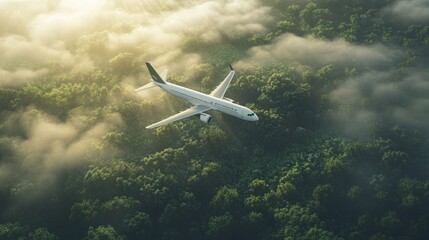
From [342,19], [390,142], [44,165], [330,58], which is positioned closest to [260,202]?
[390,142]

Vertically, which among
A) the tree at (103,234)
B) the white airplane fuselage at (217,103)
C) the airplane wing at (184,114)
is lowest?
the tree at (103,234)

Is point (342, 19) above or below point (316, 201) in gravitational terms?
above

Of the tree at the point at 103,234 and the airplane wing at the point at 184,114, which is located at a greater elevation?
the airplane wing at the point at 184,114

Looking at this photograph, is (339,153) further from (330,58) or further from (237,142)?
(330,58)

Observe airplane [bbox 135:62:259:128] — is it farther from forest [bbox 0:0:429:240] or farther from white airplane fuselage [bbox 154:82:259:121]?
forest [bbox 0:0:429:240]

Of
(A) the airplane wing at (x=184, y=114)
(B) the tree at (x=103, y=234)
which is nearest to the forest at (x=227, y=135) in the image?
(B) the tree at (x=103, y=234)

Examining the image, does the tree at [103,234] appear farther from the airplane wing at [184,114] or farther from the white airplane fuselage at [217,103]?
the white airplane fuselage at [217,103]

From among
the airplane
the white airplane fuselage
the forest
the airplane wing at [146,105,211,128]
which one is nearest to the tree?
the forest
